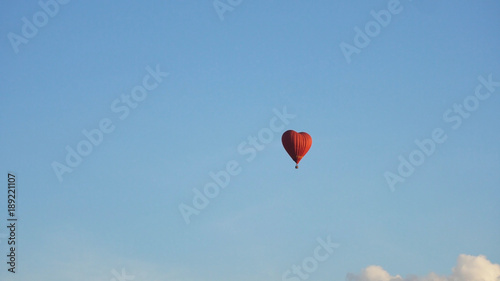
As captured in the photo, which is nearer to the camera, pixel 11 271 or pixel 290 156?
pixel 11 271

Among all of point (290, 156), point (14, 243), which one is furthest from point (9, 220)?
point (290, 156)

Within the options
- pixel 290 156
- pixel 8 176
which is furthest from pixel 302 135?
pixel 8 176

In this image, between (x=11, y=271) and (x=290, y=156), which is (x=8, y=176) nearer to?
(x=11, y=271)

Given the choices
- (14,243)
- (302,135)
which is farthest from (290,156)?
(14,243)

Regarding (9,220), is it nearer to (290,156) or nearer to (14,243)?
(14,243)

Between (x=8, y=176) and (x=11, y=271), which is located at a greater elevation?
(x=8, y=176)

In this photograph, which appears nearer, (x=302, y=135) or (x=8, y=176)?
(x=8, y=176)
